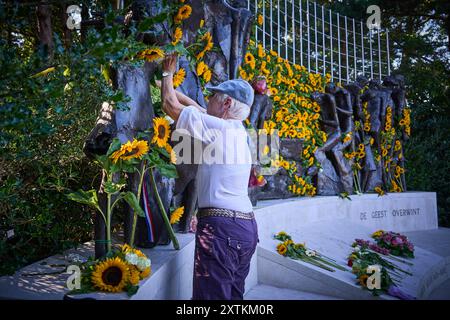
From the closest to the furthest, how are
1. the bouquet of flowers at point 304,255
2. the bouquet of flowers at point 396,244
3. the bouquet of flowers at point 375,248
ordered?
the bouquet of flowers at point 304,255 → the bouquet of flowers at point 375,248 → the bouquet of flowers at point 396,244

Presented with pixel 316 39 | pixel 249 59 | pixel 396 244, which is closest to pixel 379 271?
pixel 396 244

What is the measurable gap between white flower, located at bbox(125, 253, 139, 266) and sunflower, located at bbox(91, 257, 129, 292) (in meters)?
0.06

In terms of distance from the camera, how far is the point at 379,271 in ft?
11.0

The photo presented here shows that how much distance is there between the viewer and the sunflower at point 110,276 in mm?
1881

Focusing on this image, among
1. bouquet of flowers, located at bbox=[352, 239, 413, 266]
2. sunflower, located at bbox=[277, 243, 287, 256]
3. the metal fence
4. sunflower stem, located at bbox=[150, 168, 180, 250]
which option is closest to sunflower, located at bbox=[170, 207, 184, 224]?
sunflower stem, located at bbox=[150, 168, 180, 250]

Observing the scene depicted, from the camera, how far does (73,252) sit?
2.74 m

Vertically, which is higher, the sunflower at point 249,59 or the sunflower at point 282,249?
the sunflower at point 249,59

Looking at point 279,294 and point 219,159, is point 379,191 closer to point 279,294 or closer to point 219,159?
point 279,294

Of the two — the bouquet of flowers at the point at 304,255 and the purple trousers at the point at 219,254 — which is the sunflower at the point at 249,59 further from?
the purple trousers at the point at 219,254

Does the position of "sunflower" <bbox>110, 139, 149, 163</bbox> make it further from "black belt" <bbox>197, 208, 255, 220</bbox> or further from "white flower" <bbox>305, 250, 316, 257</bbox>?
"white flower" <bbox>305, 250, 316, 257</bbox>

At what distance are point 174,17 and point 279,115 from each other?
4.00m

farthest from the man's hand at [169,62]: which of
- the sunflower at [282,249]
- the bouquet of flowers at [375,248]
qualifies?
the bouquet of flowers at [375,248]

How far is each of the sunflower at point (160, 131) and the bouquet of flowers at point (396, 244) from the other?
3612mm

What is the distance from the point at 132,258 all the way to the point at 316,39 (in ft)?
23.7
